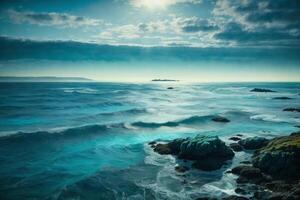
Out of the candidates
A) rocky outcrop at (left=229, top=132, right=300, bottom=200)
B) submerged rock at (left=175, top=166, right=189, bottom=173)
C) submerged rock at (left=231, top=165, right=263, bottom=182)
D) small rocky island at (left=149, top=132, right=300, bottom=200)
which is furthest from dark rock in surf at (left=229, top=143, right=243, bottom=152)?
submerged rock at (left=175, top=166, right=189, bottom=173)

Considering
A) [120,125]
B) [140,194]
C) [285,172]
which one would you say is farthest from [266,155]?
[120,125]

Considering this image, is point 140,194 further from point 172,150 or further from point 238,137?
point 238,137

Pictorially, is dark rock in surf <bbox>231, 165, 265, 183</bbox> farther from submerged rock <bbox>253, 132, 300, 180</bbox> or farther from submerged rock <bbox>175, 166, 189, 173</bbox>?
submerged rock <bbox>175, 166, 189, 173</bbox>

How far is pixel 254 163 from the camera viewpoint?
28.2 m

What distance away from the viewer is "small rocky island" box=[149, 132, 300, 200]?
→ 2228cm

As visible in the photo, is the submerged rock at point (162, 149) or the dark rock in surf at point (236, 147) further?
the dark rock in surf at point (236, 147)

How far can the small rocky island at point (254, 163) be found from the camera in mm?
22281

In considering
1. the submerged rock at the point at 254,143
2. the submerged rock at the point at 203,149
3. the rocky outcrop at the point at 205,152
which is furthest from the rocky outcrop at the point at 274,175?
the submerged rock at the point at 254,143

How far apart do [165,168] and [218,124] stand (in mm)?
30256

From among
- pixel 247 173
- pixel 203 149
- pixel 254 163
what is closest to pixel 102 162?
pixel 203 149

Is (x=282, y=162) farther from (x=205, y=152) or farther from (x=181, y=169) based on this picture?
(x=181, y=169)

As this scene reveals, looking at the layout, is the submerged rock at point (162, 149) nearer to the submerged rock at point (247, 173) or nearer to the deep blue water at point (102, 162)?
the deep blue water at point (102, 162)

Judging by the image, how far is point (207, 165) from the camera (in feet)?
97.2

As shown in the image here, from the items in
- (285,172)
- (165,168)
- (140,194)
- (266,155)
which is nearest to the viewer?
(140,194)
